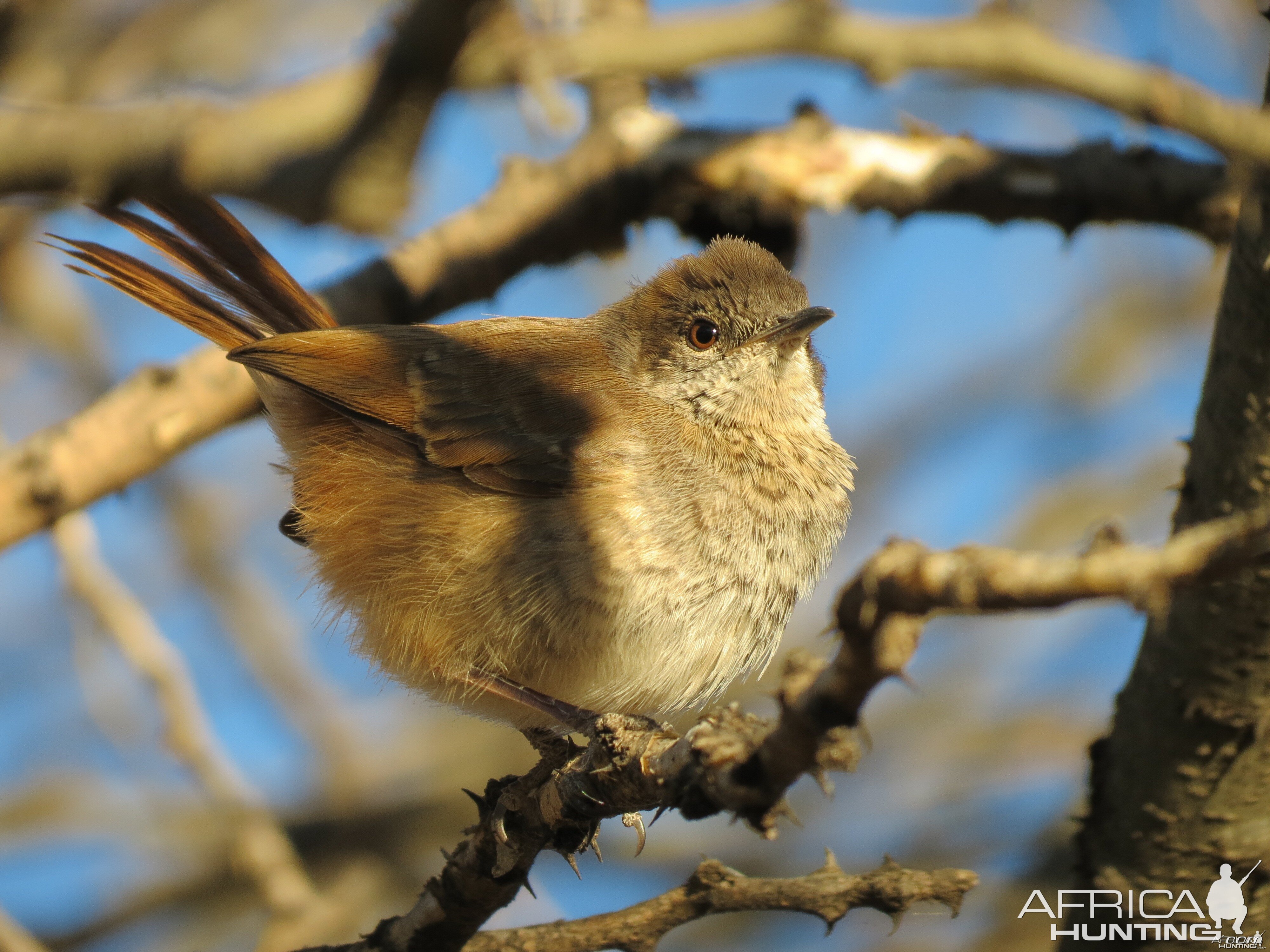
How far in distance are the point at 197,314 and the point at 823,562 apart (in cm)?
241

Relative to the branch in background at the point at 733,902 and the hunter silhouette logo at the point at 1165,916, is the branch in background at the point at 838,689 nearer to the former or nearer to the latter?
the branch in background at the point at 733,902

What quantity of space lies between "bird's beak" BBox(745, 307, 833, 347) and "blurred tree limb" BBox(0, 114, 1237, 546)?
3.55 feet

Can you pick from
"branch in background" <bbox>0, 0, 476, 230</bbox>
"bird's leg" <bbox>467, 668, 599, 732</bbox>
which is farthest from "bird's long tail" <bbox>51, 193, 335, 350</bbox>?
"bird's leg" <bbox>467, 668, 599, 732</bbox>

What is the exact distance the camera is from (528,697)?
3467 millimetres

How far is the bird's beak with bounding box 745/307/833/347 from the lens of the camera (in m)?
3.73

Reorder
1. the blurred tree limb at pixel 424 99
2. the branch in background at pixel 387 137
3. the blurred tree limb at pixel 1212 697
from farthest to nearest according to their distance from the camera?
the blurred tree limb at pixel 424 99 → the branch in background at pixel 387 137 → the blurred tree limb at pixel 1212 697

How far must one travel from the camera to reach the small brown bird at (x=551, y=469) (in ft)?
11.0

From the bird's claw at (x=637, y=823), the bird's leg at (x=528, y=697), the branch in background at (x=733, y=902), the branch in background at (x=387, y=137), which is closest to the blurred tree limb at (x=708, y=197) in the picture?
the branch in background at (x=387, y=137)

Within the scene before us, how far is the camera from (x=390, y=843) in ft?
19.8

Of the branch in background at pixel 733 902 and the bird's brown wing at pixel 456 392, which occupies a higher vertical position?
the bird's brown wing at pixel 456 392

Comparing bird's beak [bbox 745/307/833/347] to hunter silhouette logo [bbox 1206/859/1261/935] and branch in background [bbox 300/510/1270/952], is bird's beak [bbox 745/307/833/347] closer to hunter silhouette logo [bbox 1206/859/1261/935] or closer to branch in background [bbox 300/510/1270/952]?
branch in background [bbox 300/510/1270/952]

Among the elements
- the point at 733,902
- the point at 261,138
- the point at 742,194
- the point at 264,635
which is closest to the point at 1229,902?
the point at 733,902

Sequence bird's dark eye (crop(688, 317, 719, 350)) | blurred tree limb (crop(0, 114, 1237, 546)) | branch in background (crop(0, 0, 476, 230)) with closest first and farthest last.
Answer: branch in background (crop(0, 0, 476, 230)) → bird's dark eye (crop(688, 317, 719, 350)) → blurred tree limb (crop(0, 114, 1237, 546))

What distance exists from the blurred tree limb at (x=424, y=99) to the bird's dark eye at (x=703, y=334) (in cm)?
102
